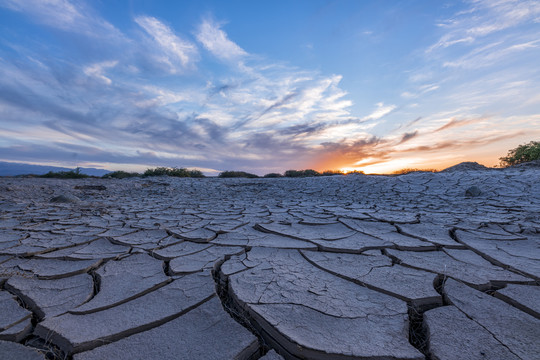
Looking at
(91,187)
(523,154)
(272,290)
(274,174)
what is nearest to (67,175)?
(91,187)

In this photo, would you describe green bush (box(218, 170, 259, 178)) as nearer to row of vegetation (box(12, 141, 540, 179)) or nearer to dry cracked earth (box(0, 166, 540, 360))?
row of vegetation (box(12, 141, 540, 179))

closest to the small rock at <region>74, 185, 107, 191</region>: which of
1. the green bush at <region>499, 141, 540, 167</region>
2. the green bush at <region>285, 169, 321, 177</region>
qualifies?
the green bush at <region>285, 169, 321, 177</region>

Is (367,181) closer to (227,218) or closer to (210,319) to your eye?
(227,218)

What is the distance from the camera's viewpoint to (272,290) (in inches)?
50.8

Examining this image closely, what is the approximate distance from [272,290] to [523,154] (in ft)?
48.7

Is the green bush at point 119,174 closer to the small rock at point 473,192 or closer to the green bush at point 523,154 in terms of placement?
the small rock at point 473,192

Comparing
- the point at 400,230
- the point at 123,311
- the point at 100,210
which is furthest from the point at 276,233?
the point at 100,210

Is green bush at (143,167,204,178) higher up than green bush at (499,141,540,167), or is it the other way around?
green bush at (499,141,540,167)

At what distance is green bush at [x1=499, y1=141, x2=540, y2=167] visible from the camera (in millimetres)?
10402

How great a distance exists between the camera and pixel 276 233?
2.37m

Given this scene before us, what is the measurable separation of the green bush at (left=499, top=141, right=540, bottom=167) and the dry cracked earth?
1118 centimetres

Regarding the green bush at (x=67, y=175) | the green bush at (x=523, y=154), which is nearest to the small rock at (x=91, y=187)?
the green bush at (x=67, y=175)

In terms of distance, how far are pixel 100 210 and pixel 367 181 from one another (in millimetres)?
6091

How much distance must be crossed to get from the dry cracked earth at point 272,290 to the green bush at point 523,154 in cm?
1118
